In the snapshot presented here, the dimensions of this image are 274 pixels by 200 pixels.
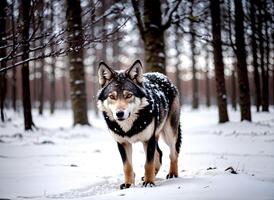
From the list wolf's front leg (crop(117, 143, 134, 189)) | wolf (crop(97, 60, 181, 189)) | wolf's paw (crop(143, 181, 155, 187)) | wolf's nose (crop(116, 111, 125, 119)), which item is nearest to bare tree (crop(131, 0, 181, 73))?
wolf (crop(97, 60, 181, 189))

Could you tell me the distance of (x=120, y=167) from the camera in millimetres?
7598

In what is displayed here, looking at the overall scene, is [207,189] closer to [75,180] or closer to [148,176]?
[148,176]

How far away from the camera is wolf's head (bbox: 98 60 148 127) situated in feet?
16.5

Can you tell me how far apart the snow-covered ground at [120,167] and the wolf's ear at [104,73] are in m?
1.82

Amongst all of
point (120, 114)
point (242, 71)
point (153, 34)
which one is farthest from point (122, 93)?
point (242, 71)

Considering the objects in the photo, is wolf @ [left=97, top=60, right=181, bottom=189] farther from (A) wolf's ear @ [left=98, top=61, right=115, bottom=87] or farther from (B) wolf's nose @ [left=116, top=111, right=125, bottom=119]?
(B) wolf's nose @ [left=116, top=111, right=125, bottom=119]

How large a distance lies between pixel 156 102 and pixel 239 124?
869 centimetres

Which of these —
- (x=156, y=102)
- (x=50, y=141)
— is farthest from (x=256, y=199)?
(x=50, y=141)

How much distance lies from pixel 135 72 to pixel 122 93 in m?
0.57

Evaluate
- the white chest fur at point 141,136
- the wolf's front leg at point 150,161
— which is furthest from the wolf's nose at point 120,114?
the wolf's front leg at point 150,161

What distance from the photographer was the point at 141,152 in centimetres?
979

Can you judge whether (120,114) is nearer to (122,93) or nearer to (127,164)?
(122,93)

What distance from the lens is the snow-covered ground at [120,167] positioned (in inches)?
179

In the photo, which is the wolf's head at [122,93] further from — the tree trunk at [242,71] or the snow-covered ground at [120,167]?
the tree trunk at [242,71]
